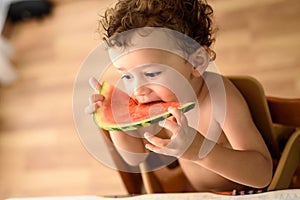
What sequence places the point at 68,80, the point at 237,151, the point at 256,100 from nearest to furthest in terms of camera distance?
the point at 237,151
the point at 256,100
the point at 68,80

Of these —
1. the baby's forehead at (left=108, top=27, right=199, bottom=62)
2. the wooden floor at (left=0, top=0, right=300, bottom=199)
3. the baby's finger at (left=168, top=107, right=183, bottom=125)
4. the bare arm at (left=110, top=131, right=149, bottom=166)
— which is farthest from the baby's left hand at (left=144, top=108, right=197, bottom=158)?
the wooden floor at (left=0, top=0, right=300, bottom=199)

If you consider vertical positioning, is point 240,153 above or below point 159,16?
below

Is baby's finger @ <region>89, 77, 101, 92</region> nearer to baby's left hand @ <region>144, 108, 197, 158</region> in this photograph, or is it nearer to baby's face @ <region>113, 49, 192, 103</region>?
baby's face @ <region>113, 49, 192, 103</region>

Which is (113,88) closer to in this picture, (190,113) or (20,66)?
(190,113)

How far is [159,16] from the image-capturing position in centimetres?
86

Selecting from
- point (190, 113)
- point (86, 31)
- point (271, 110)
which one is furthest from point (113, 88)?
point (86, 31)

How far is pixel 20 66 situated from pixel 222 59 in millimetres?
719

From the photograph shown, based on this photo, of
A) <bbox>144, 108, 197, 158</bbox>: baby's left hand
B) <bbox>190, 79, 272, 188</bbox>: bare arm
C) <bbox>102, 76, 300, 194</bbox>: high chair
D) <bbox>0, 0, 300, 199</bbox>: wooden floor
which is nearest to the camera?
<bbox>144, 108, 197, 158</bbox>: baby's left hand

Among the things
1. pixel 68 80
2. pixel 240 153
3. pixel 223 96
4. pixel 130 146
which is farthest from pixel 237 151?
pixel 68 80

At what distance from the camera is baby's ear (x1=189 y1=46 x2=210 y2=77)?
35.8 inches

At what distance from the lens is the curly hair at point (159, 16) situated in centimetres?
86

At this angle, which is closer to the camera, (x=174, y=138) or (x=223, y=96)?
(x=174, y=138)

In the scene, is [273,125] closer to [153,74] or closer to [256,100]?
[256,100]

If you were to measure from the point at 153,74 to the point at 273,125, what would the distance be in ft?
1.11
